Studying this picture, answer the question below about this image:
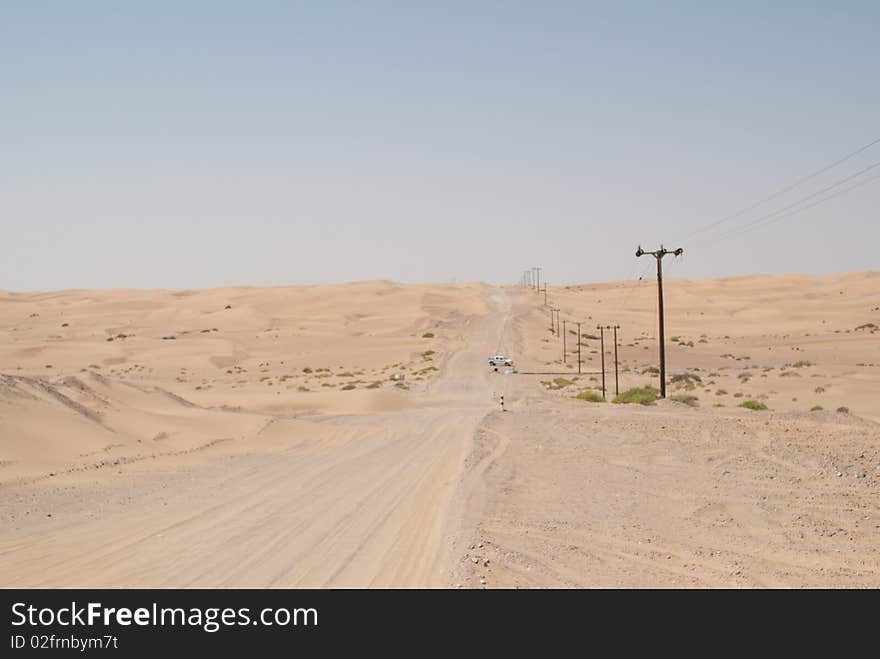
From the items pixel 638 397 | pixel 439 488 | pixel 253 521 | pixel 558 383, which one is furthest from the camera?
pixel 558 383

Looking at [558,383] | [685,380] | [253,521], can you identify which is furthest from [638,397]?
[253,521]

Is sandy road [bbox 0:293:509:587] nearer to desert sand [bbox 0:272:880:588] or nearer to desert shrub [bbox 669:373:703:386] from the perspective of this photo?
desert sand [bbox 0:272:880:588]

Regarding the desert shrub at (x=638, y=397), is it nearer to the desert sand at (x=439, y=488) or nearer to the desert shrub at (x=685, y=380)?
the desert sand at (x=439, y=488)

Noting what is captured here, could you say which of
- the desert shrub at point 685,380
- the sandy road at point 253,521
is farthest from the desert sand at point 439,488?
the desert shrub at point 685,380

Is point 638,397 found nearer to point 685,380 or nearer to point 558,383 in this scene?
point 558,383

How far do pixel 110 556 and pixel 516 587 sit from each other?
6.32m

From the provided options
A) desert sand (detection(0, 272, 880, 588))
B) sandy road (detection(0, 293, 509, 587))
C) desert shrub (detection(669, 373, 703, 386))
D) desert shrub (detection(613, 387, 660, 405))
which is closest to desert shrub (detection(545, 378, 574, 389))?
desert sand (detection(0, 272, 880, 588))

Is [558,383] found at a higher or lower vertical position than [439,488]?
lower

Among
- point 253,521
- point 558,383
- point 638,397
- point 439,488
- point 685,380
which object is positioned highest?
point 253,521

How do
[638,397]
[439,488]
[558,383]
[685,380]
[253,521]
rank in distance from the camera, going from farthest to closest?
[685,380]
[558,383]
[638,397]
[439,488]
[253,521]

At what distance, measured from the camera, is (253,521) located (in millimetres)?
17359

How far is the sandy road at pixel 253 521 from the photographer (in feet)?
43.0

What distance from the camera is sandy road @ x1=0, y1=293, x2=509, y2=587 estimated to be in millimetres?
13117
